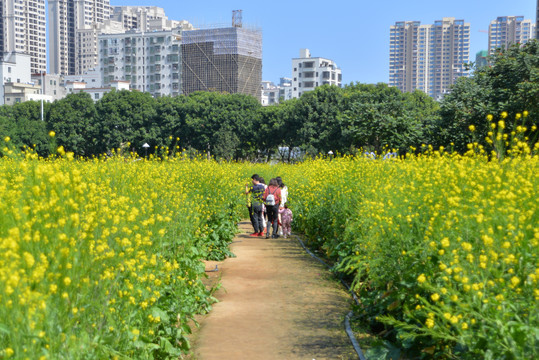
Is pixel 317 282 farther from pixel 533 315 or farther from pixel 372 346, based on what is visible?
pixel 533 315

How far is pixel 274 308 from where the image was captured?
7.68 meters

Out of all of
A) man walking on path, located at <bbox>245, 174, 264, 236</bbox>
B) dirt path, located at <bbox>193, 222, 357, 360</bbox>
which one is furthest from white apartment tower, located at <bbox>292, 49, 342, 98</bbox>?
dirt path, located at <bbox>193, 222, 357, 360</bbox>

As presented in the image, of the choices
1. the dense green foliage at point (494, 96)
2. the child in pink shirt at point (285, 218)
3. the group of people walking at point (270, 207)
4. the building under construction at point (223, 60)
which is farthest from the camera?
the building under construction at point (223, 60)

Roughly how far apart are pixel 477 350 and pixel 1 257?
2.92 m

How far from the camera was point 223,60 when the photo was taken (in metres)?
109

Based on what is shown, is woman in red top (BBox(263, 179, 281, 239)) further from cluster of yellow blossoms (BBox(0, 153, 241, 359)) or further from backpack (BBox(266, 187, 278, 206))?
cluster of yellow blossoms (BBox(0, 153, 241, 359))

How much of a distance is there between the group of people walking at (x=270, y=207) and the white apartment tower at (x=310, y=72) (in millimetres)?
116476

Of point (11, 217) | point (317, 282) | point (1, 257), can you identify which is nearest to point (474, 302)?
point (1, 257)

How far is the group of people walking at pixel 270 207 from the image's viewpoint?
14789 mm

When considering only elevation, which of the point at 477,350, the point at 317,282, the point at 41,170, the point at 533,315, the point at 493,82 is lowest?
the point at 317,282

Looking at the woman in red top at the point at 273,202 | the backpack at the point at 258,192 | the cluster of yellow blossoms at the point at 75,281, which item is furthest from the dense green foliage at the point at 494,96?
the cluster of yellow blossoms at the point at 75,281

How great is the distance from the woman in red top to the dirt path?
11.3 ft

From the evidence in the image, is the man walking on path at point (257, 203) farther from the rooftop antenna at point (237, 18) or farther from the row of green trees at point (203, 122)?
the rooftop antenna at point (237, 18)

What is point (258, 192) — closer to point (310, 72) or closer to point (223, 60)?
point (223, 60)
